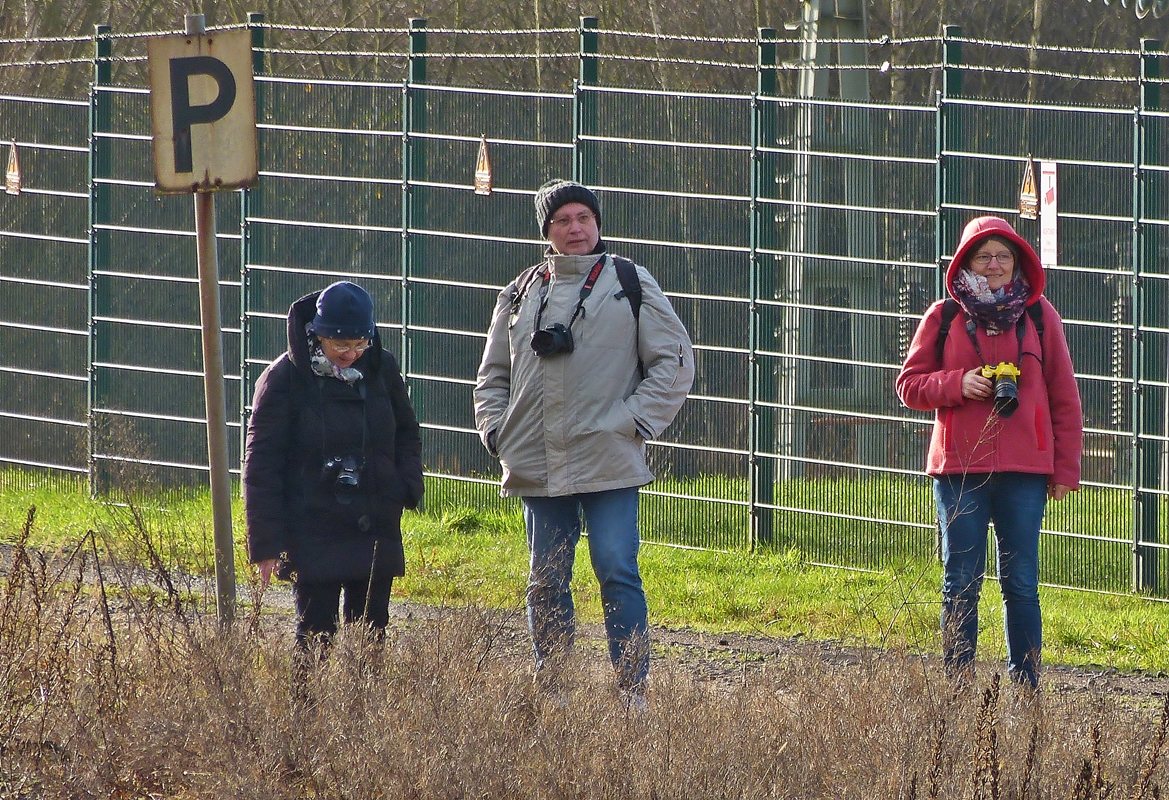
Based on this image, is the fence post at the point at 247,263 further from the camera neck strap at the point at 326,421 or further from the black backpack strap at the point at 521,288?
the camera neck strap at the point at 326,421

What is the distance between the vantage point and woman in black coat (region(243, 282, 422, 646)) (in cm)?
564

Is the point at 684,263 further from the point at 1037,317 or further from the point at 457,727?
the point at 457,727

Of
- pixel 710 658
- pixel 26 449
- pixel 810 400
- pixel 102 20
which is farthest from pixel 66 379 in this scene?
pixel 102 20

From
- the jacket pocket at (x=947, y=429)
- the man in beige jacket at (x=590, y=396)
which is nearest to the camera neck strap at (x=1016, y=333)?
the jacket pocket at (x=947, y=429)

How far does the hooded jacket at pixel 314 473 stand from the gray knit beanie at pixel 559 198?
0.75 metres

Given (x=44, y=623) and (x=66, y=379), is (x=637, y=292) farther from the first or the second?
(x=66, y=379)

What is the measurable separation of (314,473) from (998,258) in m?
2.45

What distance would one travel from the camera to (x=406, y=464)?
5.86 meters

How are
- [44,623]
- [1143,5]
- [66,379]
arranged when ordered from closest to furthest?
1. [44,623]
2. [1143,5]
3. [66,379]

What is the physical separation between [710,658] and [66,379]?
19.1 feet

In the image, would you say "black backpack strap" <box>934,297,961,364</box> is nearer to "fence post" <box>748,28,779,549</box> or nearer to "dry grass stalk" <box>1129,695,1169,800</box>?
"dry grass stalk" <box>1129,695,1169,800</box>

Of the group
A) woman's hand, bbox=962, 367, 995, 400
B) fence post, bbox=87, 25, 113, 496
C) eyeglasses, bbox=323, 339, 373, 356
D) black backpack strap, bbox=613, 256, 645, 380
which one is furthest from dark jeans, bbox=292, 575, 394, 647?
fence post, bbox=87, 25, 113, 496

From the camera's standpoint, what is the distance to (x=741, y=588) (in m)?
8.60

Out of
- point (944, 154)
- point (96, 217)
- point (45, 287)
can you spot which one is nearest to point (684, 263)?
point (944, 154)
